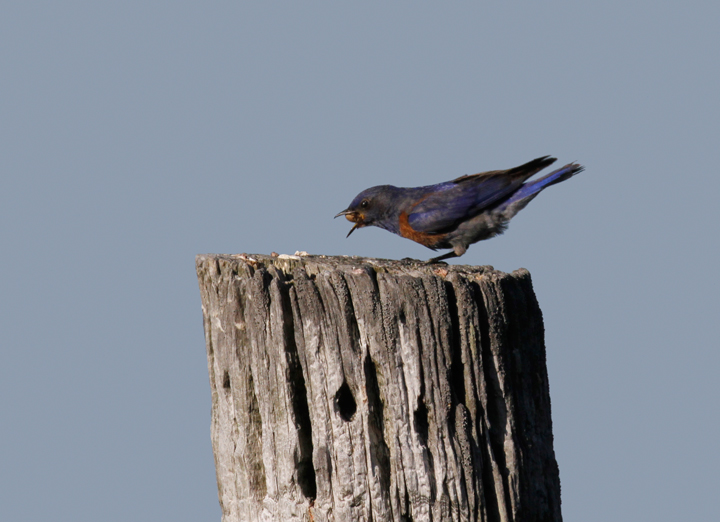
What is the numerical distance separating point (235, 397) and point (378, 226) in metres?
2.98

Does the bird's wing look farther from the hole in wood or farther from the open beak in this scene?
the hole in wood

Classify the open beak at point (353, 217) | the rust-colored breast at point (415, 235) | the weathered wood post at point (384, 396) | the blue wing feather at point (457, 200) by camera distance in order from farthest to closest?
1. the open beak at point (353, 217)
2. the rust-colored breast at point (415, 235)
3. the blue wing feather at point (457, 200)
4. the weathered wood post at point (384, 396)

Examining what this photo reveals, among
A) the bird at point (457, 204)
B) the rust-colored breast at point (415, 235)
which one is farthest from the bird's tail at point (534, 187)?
the rust-colored breast at point (415, 235)

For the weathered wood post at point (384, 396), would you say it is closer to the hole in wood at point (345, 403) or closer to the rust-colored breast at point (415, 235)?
the hole in wood at point (345, 403)

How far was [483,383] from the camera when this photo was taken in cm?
392

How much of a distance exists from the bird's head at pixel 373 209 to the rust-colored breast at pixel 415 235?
112 millimetres

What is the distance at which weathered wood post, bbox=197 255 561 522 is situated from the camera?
150 inches

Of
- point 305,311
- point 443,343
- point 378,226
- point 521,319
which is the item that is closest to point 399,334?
point 443,343

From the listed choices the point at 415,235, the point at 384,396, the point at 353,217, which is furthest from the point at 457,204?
the point at 384,396

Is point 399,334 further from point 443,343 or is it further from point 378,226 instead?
point 378,226

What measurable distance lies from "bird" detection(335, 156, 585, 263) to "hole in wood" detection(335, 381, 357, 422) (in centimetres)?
276

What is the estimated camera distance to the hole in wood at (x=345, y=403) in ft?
12.7

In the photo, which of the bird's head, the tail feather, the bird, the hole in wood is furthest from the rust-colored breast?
the hole in wood

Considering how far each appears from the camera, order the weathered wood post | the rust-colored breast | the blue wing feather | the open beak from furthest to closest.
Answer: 1. the open beak
2. the rust-colored breast
3. the blue wing feather
4. the weathered wood post
